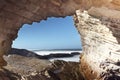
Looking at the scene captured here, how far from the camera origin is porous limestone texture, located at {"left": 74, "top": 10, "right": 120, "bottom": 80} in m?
6.50

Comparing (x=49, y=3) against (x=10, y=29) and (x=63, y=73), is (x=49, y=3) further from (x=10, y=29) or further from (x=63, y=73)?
(x=63, y=73)

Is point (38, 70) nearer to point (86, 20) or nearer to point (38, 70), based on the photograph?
point (38, 70)

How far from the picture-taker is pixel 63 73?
28.3ft

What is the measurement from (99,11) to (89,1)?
349 mm

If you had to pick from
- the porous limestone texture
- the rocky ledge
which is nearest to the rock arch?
the porous limestone texture

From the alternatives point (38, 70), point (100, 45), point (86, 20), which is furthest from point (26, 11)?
point (38, 70)

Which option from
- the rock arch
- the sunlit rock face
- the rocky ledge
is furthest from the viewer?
the rocky ledge

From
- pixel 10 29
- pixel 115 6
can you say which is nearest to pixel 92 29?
pixel 115 6

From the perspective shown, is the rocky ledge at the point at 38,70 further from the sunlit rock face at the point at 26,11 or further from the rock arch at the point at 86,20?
the sunlit rock face at the point at 26,11

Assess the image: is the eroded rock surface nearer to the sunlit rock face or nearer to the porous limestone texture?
the porous limestone texture

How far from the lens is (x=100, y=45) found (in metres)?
6.94

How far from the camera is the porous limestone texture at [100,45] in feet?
21.3

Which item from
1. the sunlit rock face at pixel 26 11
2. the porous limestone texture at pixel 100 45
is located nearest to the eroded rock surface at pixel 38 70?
the porous limestone texture at pixel 100 45

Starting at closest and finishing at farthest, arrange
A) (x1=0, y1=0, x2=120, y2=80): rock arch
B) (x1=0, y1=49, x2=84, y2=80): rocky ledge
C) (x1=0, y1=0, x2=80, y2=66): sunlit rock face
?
(x1=0, y1=0, x2=120, y2=80): rock arch
(x1=0, y1=0, x2=80, y2=66): sunlit rock face
(x1=0, y1=49, x2=84, y2=80): rocky ledge
